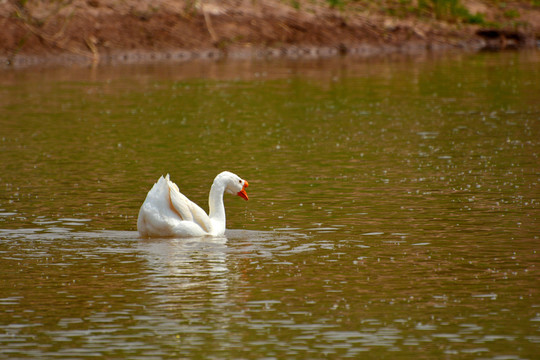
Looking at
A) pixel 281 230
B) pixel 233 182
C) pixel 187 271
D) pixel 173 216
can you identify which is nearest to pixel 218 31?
pixel 233 182

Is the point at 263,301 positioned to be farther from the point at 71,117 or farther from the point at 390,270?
the point at 71,117

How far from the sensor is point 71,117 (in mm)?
27000

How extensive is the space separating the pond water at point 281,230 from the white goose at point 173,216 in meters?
0.23

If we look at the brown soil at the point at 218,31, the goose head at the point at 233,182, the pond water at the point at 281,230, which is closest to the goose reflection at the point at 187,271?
the pond water at the point at 281,230

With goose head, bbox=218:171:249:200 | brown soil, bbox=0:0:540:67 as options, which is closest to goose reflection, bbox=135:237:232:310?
goose head, bbox=218:171:249:200

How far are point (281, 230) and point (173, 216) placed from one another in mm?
1501

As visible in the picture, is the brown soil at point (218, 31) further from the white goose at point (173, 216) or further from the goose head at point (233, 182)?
the white goose at point (173, 216)

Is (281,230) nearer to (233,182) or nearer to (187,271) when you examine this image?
(233,182)

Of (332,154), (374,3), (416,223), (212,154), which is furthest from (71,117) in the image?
(374,3)

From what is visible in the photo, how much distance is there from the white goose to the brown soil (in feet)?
95.7

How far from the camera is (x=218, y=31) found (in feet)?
151

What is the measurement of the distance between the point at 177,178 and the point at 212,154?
2.80 m

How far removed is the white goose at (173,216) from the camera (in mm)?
13656

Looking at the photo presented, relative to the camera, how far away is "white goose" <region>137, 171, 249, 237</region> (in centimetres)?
1366
